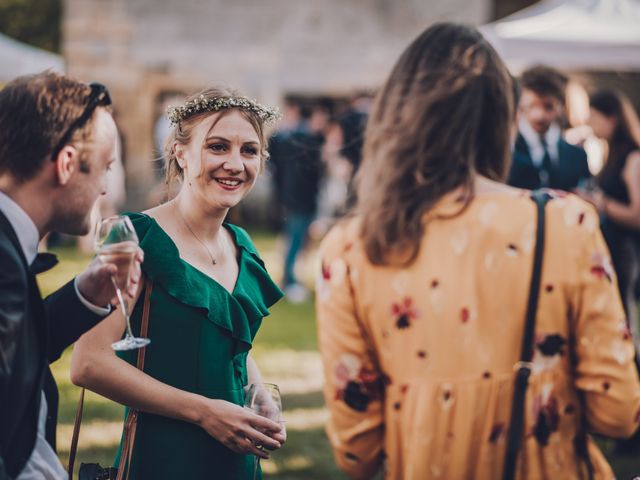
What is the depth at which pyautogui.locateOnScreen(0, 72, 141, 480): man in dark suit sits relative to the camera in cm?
204

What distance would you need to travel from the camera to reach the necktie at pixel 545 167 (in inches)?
217

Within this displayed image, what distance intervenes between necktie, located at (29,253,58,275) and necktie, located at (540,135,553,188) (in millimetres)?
3786

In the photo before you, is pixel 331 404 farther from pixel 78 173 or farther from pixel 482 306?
pixel 78 173

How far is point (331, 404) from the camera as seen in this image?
232 cm

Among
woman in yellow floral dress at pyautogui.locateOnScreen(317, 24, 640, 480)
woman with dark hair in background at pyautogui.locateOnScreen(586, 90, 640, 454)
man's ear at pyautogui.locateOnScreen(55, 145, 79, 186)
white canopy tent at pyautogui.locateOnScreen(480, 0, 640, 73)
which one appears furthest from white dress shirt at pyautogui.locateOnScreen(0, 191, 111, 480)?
white canopy tent at pyautogui.locateOnScreen(480, 0, 640, 73)

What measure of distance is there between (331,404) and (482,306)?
1.54ft

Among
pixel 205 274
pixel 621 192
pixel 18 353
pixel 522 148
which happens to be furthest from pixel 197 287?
pixel 621 192

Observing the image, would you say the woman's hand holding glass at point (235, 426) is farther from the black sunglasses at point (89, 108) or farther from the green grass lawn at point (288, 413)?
the green grass lawn at point (288, 413)

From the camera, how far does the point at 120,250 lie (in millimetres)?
2271

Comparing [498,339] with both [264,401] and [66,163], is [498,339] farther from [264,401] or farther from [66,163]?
[66,163]

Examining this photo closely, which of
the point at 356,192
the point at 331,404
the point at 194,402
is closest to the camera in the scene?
the point at 331,404

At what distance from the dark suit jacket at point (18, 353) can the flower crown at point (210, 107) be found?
0.93m

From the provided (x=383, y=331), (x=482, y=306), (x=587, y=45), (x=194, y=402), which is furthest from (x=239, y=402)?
(x=587, y=45)

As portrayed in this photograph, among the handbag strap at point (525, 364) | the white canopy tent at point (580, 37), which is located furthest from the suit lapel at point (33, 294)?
the white canopy tent at point (580, 37)
